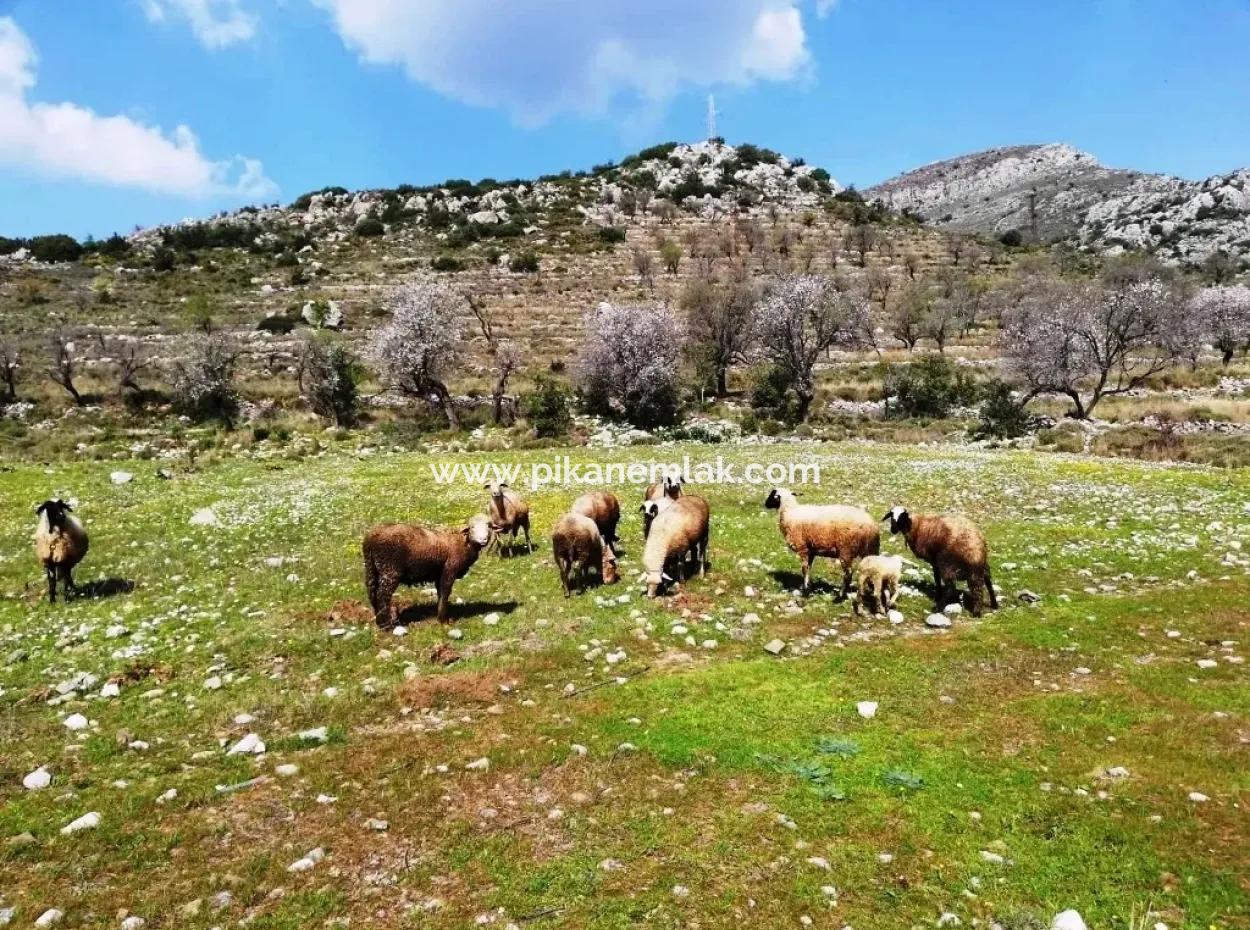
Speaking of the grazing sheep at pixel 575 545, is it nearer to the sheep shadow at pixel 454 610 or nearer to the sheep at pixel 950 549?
the sheep shadow at pixel 454 610

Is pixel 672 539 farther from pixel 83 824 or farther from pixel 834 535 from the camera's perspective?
pixel 83 824

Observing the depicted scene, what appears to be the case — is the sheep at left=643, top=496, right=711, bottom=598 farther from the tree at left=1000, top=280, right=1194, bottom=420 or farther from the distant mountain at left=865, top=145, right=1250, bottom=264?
the distant mountain at left=865, top=145, right=1250, bottom=264

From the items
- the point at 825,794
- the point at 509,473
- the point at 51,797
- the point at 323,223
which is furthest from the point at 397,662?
the point at 323,223

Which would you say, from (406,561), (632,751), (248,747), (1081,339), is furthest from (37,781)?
(1081,339)

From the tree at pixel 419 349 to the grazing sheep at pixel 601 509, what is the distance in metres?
35.2

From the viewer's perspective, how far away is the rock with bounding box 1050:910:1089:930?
5.72 meters

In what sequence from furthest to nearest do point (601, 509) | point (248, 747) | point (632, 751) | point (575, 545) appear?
point (601, 509), point (575, 545), point (248, 747), point (632, 751)

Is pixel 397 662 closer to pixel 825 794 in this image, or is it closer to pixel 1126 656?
pixel 825 794

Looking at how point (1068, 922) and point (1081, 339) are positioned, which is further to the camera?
point (1081, 339)

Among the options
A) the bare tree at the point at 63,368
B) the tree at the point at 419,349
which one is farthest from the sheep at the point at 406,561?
the bare tree at the point at 63,368

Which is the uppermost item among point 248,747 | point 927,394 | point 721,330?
point 721,330

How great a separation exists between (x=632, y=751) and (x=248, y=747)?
514 centimetres

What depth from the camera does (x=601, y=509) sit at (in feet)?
60.9

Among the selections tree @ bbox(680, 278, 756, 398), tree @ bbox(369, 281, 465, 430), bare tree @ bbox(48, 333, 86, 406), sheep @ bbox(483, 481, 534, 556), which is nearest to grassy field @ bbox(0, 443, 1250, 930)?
sheep @ bbox(483, 481, 534, 556)
